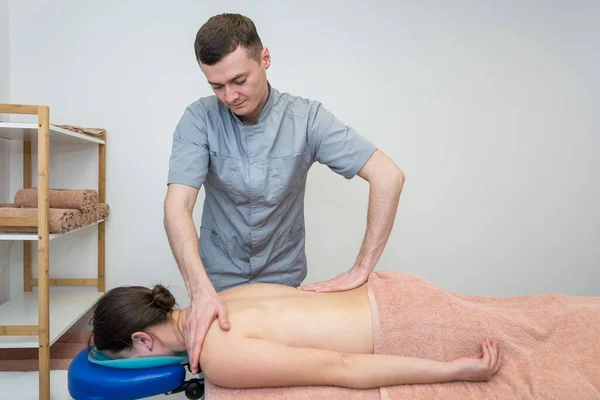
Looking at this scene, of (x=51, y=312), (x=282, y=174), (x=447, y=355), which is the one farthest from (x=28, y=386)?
(x=447, y=355)

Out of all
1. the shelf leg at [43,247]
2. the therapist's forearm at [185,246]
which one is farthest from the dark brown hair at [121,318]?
the shelf leg at [43,247]

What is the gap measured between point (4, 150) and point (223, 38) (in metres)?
1.52

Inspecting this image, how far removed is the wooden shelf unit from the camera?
158 centimetres

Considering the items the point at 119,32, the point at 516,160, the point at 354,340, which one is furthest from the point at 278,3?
A: the point at 354,340

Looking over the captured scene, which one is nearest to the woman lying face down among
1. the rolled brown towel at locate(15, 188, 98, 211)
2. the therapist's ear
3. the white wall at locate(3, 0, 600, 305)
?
the therapist's ear

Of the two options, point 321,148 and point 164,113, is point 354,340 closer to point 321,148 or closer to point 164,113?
point 321,148

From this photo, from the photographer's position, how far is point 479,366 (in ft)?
3.50

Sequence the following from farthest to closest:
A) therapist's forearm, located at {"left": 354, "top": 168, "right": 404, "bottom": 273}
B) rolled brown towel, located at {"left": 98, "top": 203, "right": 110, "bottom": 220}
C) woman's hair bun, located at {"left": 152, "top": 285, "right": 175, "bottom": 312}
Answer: rolled brown towel, located at {"left": 98, "top": 203, "right": 110, "bottom": 220} < therapist's forearm, located at {"left": 354, "top": 168, "right": 404, "bottom": 273} < woman's hair bun, located at {"left": 152, "top": 285, "right": 175, "bottom": 312}

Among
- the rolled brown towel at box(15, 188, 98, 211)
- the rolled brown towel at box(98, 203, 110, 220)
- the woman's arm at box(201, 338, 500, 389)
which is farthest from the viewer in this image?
the rolled brown towel at box(98, 203, 110, 220)

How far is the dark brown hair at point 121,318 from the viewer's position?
1.20 meters

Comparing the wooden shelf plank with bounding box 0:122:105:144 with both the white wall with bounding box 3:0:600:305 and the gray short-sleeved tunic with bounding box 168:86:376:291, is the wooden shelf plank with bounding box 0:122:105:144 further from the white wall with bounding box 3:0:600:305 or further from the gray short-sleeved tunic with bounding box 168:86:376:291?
the gray short-sleeved tunic with bounding box 168:86:376:291

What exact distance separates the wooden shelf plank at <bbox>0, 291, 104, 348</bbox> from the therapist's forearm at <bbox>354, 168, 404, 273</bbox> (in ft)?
3.87

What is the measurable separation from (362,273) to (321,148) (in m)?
0.43

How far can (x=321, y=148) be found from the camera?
1521 mm
